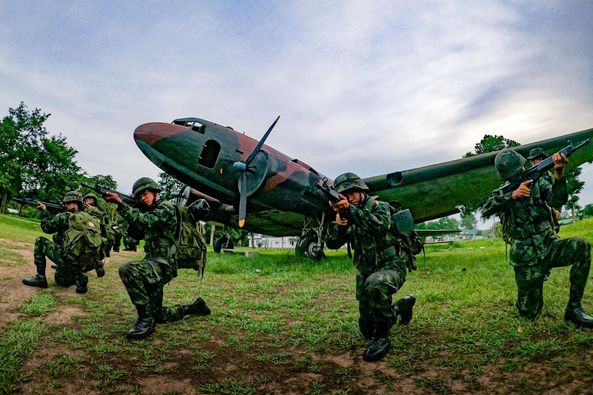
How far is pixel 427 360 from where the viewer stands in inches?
155

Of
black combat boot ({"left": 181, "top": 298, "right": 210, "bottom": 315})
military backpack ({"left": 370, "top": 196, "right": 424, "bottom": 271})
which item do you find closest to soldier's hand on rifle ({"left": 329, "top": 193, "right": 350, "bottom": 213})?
military backpack ({"left": 370, "top": 196, "right": 424, "bottom": 271})

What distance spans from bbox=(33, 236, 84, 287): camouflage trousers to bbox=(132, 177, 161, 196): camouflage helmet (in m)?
3.17

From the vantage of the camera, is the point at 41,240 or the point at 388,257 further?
the point at 41,240

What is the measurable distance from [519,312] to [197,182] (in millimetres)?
8614

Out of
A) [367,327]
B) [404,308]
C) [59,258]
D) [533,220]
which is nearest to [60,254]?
[59,258]

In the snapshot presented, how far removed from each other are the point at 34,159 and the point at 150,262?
53894mm

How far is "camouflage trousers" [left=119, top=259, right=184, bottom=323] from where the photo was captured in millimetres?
5008

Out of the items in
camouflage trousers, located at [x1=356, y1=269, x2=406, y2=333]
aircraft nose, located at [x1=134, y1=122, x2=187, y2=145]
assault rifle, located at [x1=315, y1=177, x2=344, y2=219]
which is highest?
aircraft nose, located at [x1=134, y1=122, x2=187, y2=145]

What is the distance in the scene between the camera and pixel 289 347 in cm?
464

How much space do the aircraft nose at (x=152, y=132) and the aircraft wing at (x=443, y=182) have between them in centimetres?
649

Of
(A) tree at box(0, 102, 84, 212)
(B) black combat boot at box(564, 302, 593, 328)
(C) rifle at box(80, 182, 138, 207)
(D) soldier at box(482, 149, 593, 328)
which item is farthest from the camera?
(A) tree at box(0, 102, 84, 212)

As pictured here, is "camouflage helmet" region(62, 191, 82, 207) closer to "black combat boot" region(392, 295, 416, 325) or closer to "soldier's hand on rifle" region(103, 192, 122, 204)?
"soldier's hand on rifle" region(103, 192, 122, 204)

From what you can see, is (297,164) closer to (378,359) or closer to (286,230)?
(286,230)

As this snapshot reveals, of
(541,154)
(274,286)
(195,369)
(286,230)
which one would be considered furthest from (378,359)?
(286,230)
